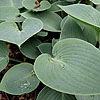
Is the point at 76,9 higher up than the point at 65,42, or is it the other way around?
the point at 76,9

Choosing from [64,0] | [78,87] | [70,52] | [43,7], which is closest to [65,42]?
[70,52]

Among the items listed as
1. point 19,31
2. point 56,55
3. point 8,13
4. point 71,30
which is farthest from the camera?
point 8,13

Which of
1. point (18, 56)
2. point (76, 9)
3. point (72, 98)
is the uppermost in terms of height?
point (76, 9)

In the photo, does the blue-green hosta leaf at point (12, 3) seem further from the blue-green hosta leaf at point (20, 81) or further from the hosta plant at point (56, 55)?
the blue-green hosta leaf at point (20, 81)

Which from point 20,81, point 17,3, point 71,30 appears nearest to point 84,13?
→ point 71,30

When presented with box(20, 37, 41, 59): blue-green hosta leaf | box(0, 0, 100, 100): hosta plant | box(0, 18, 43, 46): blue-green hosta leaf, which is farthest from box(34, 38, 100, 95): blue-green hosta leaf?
box(20, 37, 41, 59): blue-green hosta leaf

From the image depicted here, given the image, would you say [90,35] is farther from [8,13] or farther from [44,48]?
[8,13]

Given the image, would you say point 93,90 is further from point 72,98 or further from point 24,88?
point 24,88

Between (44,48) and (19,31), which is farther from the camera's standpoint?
(44,48)
